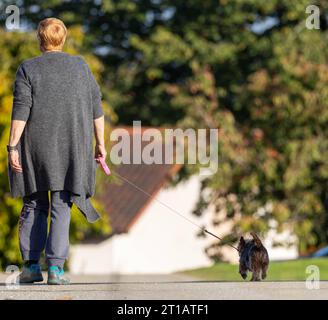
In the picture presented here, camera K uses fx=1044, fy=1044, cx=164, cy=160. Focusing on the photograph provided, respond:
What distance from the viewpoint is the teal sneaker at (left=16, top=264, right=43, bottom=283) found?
25.7 feet

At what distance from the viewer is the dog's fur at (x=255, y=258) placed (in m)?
8.11

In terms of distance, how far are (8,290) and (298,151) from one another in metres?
22.3

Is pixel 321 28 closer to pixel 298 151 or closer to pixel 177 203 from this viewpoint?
pixel 177 203

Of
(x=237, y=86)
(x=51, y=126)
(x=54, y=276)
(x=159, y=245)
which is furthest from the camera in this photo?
(x=237, y=86)

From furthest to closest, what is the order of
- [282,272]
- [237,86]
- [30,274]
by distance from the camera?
[237,86], [282,272], [30,274]

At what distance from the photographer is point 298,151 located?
29.0 metres

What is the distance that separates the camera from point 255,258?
812cm

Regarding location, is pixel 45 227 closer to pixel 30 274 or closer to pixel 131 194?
pixel 30 274

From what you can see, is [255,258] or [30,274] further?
[255,258]

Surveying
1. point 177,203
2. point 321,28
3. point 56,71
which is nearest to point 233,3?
point 321,28

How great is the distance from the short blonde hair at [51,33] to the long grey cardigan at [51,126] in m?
0.07

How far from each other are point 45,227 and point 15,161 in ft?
1.97

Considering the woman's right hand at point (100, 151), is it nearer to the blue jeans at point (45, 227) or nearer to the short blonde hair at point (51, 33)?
the blue jeans at point (45, 227)

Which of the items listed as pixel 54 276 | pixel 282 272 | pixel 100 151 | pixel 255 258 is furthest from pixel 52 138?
pixel 282 272
